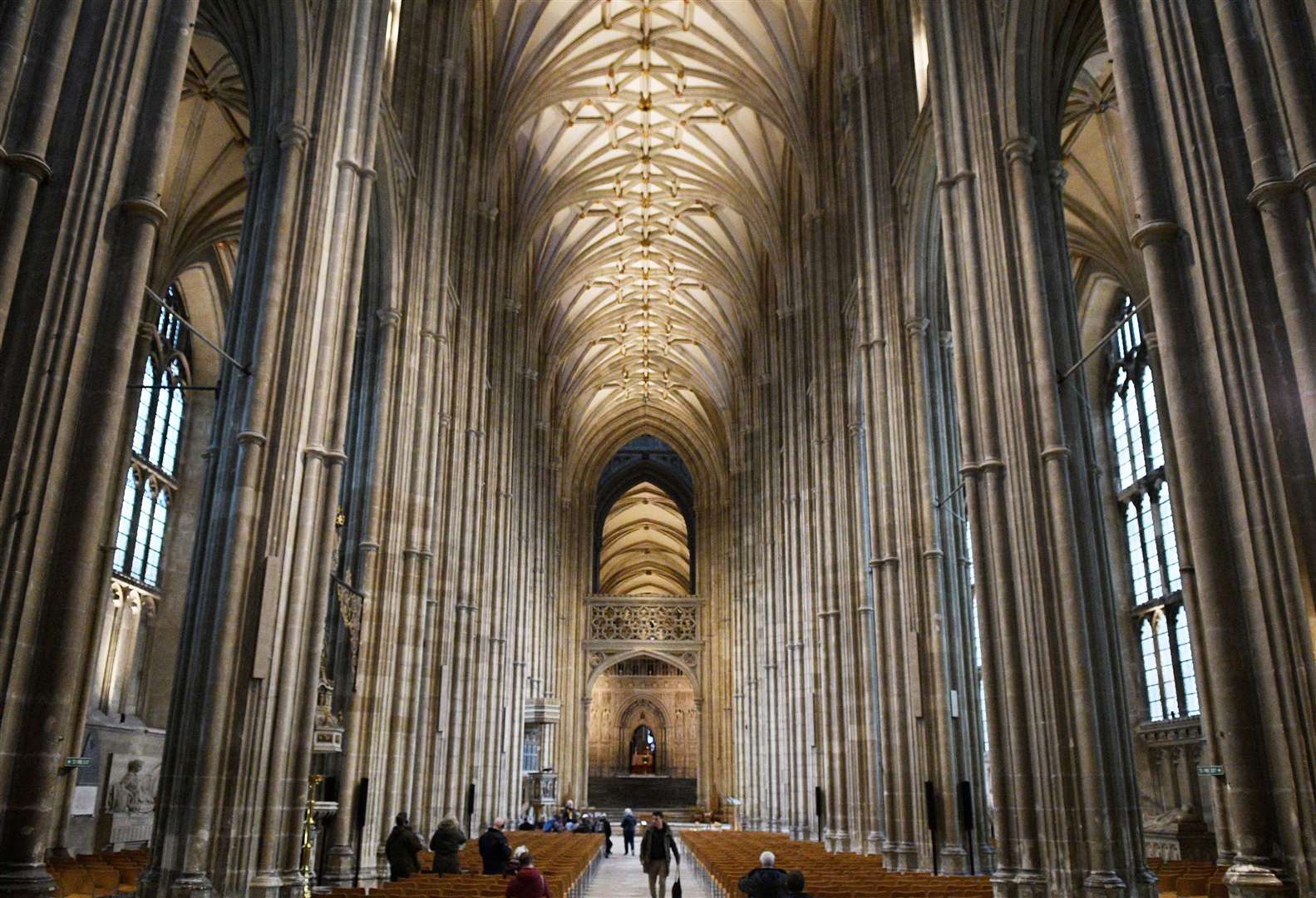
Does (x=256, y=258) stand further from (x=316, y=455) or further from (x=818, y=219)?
(x=818, y=219)

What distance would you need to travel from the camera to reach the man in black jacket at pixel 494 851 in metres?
13.4

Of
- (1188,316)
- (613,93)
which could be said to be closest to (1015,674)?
(1188,316)

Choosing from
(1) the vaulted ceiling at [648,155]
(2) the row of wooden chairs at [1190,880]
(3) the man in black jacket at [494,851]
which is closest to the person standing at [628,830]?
(3) the man in black jacket at [494,851]

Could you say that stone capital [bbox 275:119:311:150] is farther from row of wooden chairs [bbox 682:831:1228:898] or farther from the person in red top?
row of wooden chairs [bbox 682:831:1228:898]

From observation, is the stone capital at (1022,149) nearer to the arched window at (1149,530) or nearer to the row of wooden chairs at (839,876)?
the row of wooden chairs at (839,876)

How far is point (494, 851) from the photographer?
13383 millimetres

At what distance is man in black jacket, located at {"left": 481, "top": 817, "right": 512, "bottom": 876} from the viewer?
13.4m

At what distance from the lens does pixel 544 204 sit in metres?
34.2

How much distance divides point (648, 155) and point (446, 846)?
1043 inches

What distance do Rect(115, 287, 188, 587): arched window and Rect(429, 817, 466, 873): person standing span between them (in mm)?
13097

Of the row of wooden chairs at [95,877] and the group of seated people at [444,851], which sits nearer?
the row of wooden chairs at [95,877]

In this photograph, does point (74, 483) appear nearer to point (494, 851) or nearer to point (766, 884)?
point (766, 884)

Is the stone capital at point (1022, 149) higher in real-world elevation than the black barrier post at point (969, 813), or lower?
higher

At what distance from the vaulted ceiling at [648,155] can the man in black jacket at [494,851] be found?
19.3 m
